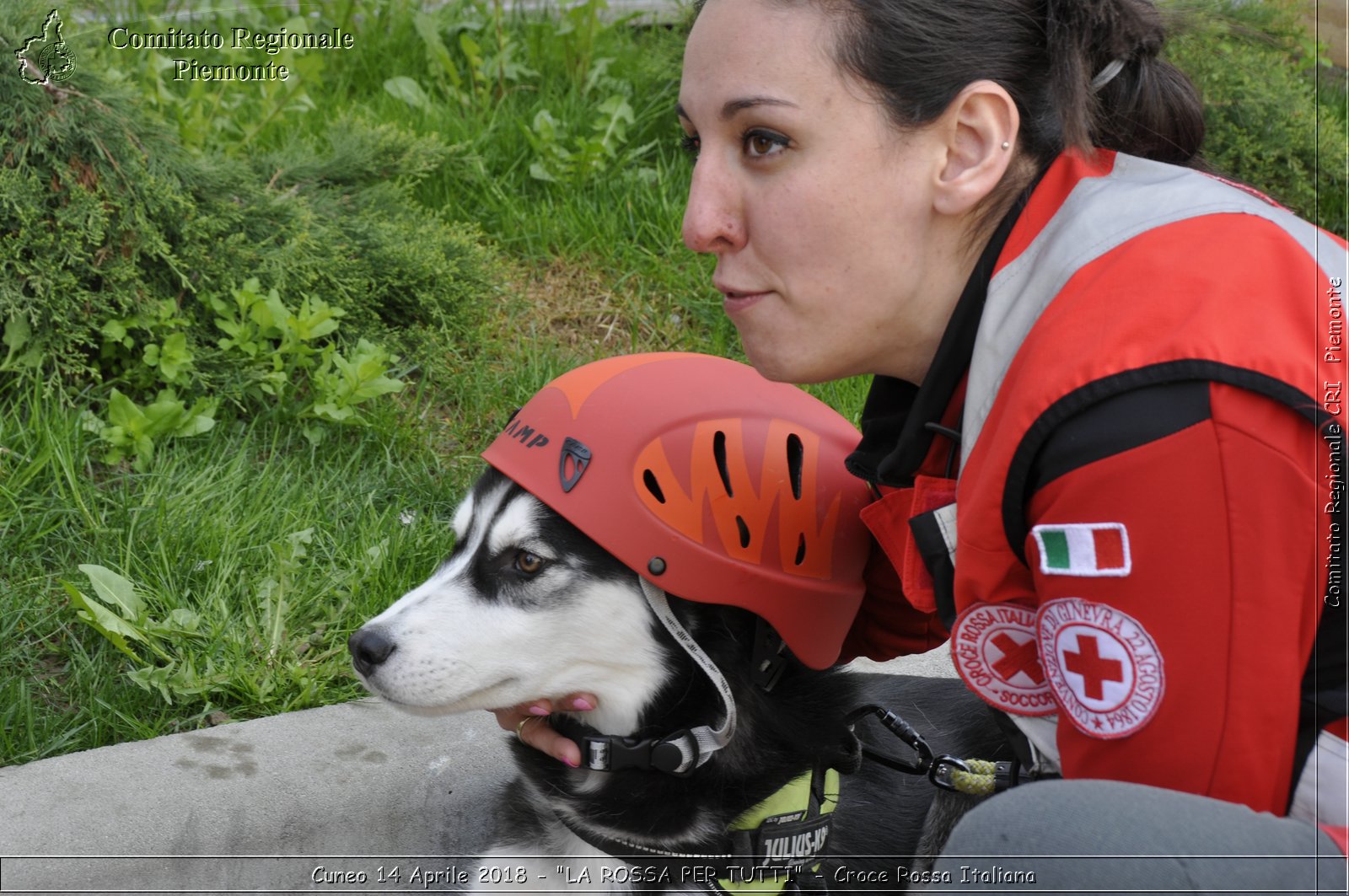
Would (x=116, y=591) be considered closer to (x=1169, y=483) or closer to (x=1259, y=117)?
(x=1169, y=483)

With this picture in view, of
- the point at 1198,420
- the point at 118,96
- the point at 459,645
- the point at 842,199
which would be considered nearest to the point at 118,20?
the point at 118,96

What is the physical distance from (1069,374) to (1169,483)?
18 cm

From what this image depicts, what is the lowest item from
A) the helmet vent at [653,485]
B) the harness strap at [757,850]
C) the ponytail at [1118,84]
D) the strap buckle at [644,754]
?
the harness strap at [757,850]

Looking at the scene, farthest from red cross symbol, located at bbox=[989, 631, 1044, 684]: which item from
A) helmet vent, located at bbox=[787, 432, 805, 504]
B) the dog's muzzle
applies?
the dog's muzzle

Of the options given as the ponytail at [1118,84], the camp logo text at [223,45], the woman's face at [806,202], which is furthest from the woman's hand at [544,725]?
the camp logo text at [223,45]

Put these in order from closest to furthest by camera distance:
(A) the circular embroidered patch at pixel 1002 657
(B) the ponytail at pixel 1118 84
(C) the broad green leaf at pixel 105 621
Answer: (A) the circular embroidered patch at pixel 1002 657 < (B) the ponytail at pixel 1118 84 < (C) the broad green leaf at pixel 105 621

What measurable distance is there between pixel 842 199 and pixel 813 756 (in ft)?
3.51

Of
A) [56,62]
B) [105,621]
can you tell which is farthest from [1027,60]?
[56,62]

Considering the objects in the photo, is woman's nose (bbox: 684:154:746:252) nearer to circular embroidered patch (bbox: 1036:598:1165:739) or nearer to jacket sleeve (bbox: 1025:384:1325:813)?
jacket sleeve (bbox: 1025:384:1325:813)

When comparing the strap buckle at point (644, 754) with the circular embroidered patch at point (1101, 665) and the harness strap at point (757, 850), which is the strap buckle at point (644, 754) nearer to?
Result: the harness strap at point (757, 850)

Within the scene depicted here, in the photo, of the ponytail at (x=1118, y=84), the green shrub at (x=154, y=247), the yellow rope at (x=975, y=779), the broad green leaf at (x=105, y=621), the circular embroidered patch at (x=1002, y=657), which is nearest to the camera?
the circular embroidered patch at (x=1002, y=657)

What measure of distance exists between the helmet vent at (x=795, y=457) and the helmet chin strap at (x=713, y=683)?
1.05 ft

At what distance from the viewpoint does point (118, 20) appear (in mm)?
5012

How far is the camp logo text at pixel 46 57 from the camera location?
348 centimetres
